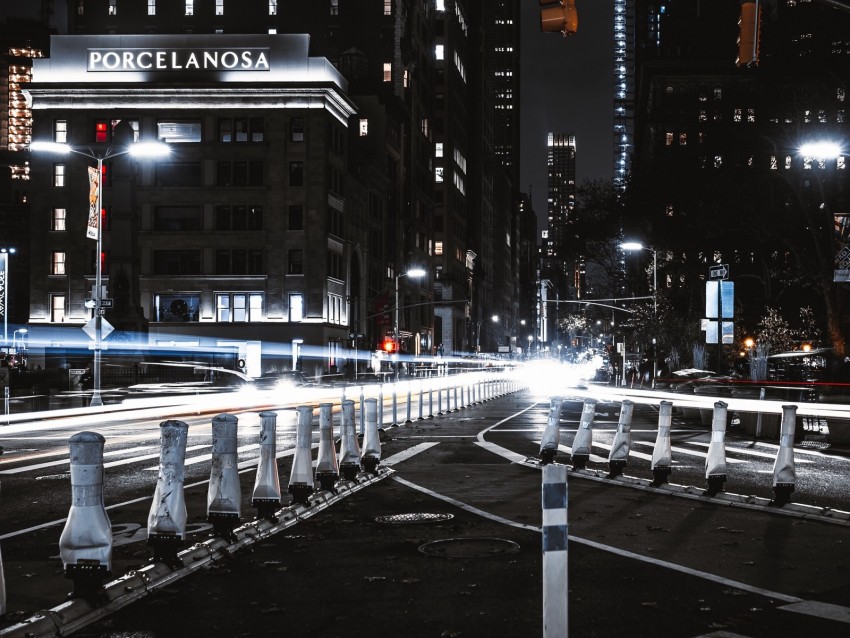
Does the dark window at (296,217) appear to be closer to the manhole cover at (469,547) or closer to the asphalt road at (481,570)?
the asphalt road at (481,570)

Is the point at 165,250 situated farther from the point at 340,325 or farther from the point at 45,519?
the point at 45,519

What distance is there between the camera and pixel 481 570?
8.44 meters

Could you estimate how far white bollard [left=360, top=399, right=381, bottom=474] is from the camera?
15.1m

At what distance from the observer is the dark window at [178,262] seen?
7719cm

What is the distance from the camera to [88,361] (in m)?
66.1

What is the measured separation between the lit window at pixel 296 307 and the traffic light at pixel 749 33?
211 feet

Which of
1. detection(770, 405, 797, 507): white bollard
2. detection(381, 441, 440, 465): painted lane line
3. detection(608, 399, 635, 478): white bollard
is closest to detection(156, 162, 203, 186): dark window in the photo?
detection(381, 441, 440, 465): painted lane line

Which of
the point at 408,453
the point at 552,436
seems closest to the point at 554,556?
the point at 552,436

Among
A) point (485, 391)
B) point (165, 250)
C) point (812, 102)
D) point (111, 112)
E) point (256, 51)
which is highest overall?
point (256, 51)

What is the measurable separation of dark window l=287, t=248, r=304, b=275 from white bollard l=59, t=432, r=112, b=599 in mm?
70103

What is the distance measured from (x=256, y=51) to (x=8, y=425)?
5759 centimetres

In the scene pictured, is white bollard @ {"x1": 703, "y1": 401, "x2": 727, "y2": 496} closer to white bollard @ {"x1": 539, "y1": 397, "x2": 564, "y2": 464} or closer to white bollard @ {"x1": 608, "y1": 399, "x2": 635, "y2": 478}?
white bollard @ {"x1": 608, "y1": 399, "x2": 635, "y2": 478}

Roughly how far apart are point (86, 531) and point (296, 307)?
230 feet

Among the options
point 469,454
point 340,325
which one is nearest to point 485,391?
point 469,454
